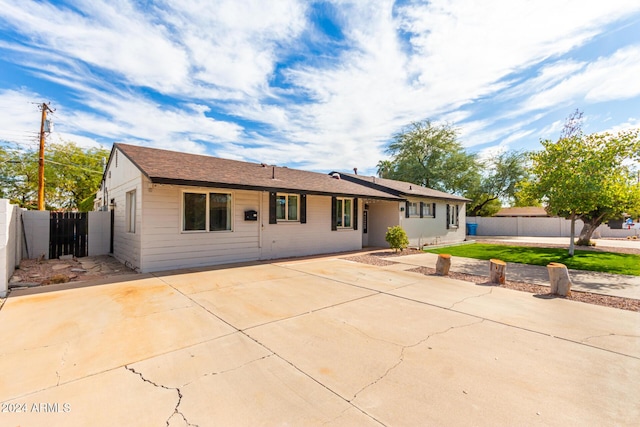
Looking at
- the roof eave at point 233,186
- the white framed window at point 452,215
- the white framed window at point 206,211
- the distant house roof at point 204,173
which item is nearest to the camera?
the roof eave at point 233,186

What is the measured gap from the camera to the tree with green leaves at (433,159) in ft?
88.0

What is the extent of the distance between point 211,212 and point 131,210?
2.68m

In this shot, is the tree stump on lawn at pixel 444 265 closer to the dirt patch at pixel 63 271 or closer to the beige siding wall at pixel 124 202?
the beige siding wall at pixel 124 202

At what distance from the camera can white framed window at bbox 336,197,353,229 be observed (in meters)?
12.2

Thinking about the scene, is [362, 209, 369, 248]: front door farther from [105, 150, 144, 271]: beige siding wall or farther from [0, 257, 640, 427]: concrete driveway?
[105, 150, 144, 271]: beige siding wall

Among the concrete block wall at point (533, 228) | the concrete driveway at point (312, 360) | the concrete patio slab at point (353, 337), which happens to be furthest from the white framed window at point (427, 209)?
the concrete block wall at point (533, 228)

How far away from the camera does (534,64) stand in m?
9.52

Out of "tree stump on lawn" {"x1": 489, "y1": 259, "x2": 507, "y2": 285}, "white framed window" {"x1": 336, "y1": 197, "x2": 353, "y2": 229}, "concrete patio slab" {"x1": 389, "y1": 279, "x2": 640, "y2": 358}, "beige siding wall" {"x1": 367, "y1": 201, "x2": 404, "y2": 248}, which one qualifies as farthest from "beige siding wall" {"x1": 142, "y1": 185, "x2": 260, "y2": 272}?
"beige siding wall" {"x1": 367, "y1": 201, "x2": 404, "y2": 248}

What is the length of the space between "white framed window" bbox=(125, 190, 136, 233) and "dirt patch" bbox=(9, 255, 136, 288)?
4.09 ft

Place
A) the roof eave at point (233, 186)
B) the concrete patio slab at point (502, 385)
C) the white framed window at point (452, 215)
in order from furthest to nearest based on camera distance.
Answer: the white framed window at point (452, 215) < the roof eave at point (233, 186) < the concrete patio slab at point (502, 385)

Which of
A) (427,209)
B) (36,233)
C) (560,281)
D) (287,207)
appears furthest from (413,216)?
(36,233)

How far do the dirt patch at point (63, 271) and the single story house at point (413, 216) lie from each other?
11.1m

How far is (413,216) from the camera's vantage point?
14.7 meters

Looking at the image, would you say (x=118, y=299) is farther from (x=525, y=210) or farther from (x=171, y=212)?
(x=525, y=210)
